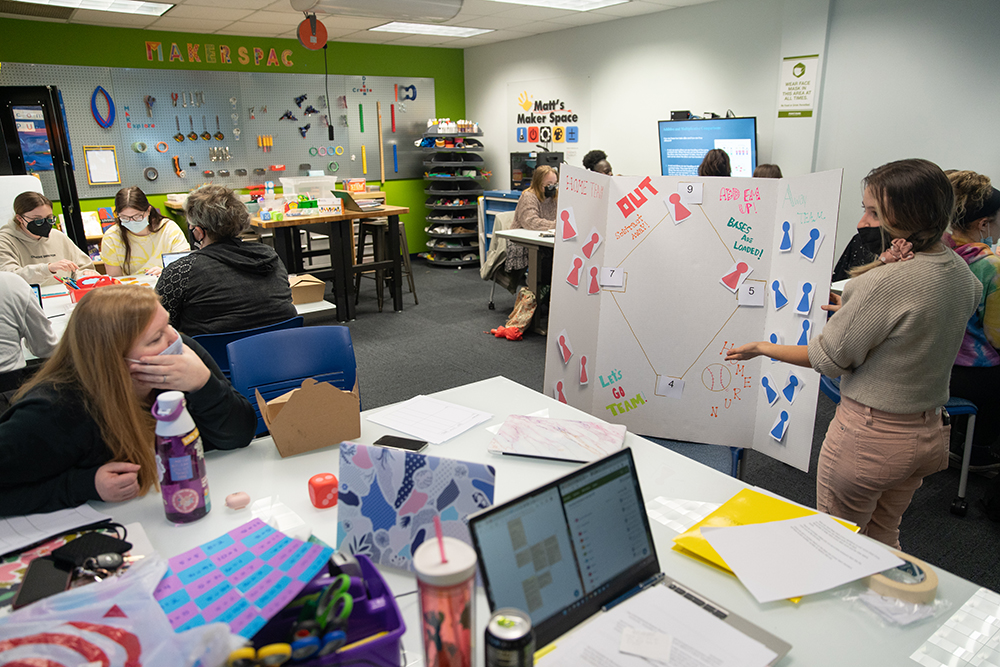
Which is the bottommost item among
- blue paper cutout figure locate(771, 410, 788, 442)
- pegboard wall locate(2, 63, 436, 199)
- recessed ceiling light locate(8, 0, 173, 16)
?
blue paper cutout figure locate(771, 410, 788, 442)

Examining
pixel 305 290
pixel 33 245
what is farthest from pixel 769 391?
pixel 33 245

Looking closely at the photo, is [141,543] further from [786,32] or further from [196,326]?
[786,32]

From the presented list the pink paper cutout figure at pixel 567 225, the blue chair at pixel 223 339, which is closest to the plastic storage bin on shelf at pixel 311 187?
the blue chair at pixel 223 339

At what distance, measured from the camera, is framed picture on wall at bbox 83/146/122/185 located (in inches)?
257

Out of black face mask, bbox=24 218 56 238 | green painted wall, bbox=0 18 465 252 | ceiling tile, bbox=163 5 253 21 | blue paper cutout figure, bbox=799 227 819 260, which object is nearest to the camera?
blue paper cutout figure, bbox=799 227 819 260

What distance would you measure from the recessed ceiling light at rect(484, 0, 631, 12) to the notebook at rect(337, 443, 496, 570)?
537 cm

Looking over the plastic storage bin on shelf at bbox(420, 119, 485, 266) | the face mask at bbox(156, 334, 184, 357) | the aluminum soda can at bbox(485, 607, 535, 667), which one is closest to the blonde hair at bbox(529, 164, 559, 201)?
the plastic storage bin on shelf at bbox(420, 119, 485, 266)

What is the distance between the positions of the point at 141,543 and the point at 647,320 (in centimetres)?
185

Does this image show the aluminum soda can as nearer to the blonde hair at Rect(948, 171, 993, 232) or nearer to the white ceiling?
the blonde hair at Rect(948, 171, 993, 232)

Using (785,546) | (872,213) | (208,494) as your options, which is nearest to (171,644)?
(208,494)

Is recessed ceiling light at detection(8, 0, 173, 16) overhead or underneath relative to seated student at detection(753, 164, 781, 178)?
overhead

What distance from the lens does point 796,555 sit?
121cm

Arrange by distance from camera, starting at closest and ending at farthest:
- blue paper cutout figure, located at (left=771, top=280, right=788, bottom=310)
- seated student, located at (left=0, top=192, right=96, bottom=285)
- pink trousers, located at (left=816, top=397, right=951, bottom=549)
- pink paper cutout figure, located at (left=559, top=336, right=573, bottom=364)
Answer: pink trousers, located at (left=816, top=397, right=951, bottom=549) < blue paper cutout figure, located at (left=771, top=280, right=788, bottom=310) < pink paper cutout figure, located at (left=559, top=336, right=573, bottom=364) < seated student, located at (left=0, top=192, right=96, bottom=285)

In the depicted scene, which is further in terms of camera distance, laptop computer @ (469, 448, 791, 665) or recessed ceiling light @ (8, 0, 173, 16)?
recessed ceiling light @ (8, 0, 173, 16)
